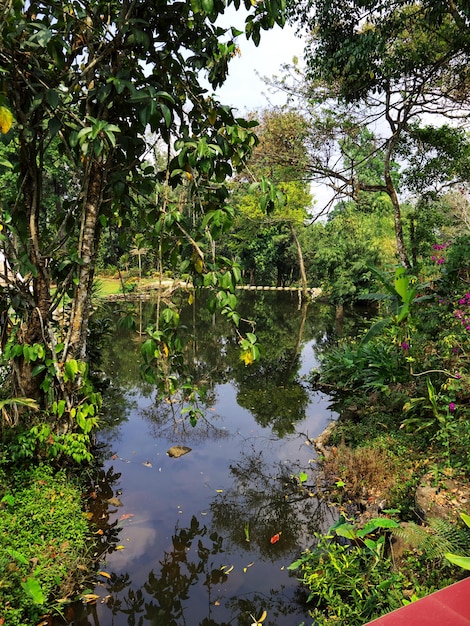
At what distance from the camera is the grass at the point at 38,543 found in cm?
276

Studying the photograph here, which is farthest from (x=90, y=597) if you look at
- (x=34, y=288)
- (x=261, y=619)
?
(x=34, y=288)

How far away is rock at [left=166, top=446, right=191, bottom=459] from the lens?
5825 mm

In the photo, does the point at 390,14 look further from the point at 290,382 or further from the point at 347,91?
the point at 290,382

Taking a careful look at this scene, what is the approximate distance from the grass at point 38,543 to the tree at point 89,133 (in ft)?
2.00

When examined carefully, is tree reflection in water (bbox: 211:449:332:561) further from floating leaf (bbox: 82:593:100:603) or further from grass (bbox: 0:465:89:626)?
grass (bbox: 0:465:89:626)

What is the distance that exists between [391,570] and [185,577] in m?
1.73

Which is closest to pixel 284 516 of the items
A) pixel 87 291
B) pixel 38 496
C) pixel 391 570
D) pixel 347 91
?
pixel 391 570

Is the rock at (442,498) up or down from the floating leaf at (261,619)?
up

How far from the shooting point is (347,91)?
8680 mm

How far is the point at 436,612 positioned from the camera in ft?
3.01

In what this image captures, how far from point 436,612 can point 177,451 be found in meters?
5.28

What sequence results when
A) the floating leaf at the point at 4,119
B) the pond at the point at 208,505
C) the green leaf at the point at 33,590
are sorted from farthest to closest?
1. the pond at the point at 208,505
2. the green leaf at the point at 33,590
3. the floating leaf at the point at 4,119

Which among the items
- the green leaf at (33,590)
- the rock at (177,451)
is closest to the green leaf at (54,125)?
the green leaf at (33,590)

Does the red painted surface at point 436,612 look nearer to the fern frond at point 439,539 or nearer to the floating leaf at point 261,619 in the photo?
the fern frond at point 439,539
